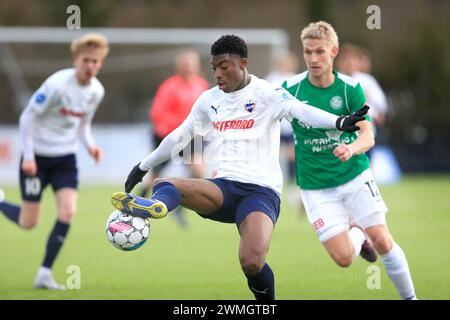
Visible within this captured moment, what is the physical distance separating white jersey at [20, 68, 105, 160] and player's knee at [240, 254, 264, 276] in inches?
107

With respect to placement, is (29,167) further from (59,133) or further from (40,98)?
(40,98)

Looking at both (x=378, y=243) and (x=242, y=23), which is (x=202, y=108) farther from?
(x=242, y=23)

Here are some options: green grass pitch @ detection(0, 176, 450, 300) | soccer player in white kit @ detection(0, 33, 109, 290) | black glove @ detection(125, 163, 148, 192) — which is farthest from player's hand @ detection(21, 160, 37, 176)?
black glove @ detection(125, 163, 148, 192)

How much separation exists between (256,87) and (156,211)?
1249 millimetres

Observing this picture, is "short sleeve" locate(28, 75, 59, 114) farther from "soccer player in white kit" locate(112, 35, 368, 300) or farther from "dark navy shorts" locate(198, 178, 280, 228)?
"dark navy shorts" locate(198, 178, 280, 228)

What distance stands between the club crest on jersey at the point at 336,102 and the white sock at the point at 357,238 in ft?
3.28

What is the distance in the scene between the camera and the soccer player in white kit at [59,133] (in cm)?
739

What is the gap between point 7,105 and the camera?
2158 cm

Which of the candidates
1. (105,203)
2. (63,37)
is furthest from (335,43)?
(63,37)

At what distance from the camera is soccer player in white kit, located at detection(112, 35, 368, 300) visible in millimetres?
5516

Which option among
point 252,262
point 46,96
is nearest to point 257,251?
point 252,262

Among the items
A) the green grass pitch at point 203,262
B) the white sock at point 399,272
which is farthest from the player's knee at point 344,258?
the green grass pitch at point 203,262

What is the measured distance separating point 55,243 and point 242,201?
233 centimetres

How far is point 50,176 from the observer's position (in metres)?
7.68
